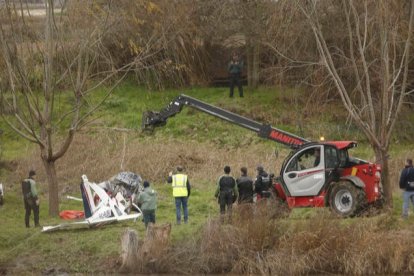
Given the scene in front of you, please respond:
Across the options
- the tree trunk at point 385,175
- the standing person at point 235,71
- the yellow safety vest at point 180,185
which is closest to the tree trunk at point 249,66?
the standing person at point 235,71

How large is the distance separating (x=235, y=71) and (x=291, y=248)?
18.3 m

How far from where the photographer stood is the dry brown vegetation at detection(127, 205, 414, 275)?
824 inches

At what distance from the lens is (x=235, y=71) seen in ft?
127

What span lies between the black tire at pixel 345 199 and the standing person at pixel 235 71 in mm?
15567

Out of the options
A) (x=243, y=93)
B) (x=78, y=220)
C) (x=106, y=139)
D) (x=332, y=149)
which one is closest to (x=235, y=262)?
(x=332, y=149)

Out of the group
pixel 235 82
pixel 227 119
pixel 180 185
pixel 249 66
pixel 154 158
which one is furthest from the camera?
pixel 249 66

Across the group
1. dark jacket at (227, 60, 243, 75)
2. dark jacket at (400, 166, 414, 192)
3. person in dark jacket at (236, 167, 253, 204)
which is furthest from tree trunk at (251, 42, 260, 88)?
dark jacket at (400, 166, 414, 192)

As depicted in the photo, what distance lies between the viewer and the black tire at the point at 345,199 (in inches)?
917

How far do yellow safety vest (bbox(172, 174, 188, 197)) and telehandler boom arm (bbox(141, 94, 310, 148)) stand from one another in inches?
152

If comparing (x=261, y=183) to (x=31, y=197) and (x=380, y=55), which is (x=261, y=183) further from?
(x=31, y=197)

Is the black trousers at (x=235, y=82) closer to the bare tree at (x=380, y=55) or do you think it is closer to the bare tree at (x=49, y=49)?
the bare tree at (x=49, y=49)

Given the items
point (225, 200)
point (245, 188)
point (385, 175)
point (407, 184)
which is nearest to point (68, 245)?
point (225, 200)

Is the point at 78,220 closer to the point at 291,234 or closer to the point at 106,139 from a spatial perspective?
the point at 291,234

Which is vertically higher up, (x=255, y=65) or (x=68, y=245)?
(x=255, y=65)
